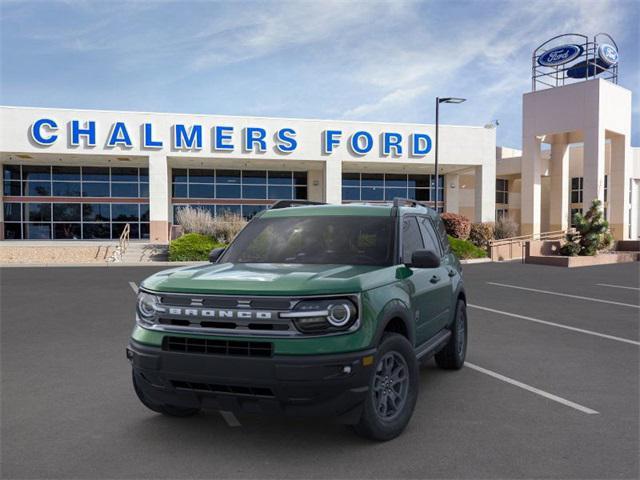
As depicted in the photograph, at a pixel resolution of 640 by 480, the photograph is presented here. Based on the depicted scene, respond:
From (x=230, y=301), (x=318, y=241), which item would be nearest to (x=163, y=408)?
(x=230, y=301)

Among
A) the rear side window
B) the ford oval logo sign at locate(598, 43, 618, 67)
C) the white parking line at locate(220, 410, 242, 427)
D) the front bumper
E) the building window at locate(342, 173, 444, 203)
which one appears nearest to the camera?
the front bumper

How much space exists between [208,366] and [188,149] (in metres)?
28.6

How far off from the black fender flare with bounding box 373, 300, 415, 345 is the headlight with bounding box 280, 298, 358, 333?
0.26 meters

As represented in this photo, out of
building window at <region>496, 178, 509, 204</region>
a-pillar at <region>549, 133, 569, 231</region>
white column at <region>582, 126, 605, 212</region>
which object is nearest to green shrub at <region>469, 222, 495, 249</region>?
white column at <region>582, 126, 605, 212</region>

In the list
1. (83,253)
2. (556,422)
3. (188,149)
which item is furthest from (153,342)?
(188,149)

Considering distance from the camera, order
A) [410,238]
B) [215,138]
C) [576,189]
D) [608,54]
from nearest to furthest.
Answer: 1. [410,238]
2. [215,138]
3. [608,54]
4. [576,189]

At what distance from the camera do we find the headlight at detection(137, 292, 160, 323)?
4.18 m

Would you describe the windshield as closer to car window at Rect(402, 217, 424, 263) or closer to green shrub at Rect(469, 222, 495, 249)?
car window at Rect(402, 217, 424, 263)

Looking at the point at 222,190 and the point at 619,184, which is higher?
the point at 619,184

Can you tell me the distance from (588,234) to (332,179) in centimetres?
1493

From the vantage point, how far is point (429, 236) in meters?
6.12

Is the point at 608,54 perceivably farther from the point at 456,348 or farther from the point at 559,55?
the point at 456,348

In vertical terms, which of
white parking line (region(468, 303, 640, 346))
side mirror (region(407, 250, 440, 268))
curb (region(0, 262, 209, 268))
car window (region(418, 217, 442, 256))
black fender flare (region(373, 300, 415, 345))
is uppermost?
car window (region(418, 217, 442, 256))

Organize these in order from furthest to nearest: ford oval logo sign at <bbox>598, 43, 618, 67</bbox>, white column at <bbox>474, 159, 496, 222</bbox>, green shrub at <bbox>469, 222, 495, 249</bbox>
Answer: white column at <bbox>474, 159, 496, 222</bbox>
ford oval logo sign at <bbox>598, 43, 618, 67</bbox>
green shrub at <bbox>469, 222, 495, 249</bbox>
